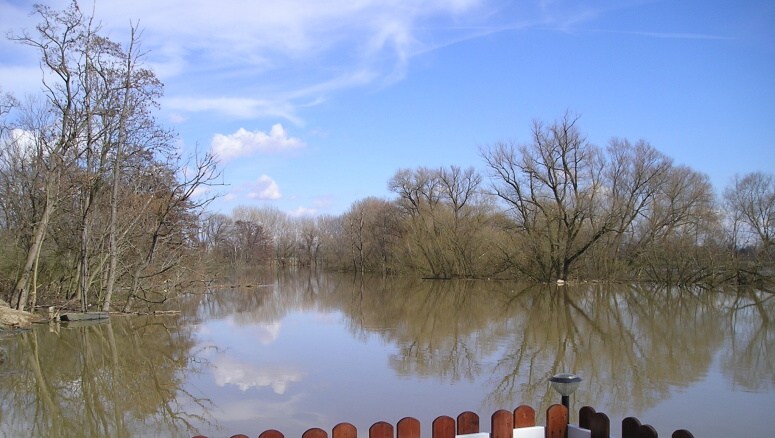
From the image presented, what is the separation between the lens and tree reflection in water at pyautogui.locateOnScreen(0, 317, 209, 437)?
20.8 ft

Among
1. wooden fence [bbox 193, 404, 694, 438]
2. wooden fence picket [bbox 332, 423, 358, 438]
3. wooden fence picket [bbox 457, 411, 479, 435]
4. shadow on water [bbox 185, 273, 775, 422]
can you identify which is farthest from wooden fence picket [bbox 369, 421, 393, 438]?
shadow on water [bbox 185, 273, 775, 422]

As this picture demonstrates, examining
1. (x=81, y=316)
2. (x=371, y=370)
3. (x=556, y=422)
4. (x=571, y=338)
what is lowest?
(x=371, y=370)

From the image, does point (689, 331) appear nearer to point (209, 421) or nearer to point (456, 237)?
point (209, 421)

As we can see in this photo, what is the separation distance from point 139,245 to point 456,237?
88.3 ft

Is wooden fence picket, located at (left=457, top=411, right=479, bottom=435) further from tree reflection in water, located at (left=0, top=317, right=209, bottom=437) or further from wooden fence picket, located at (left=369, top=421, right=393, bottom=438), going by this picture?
tree reflection in water, located at (left=0, top=317, right=209, bottom=437)

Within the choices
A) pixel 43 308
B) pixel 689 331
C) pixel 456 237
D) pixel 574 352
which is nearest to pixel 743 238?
pixel 456 237

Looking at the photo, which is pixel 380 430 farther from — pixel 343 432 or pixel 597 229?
pixel 597 229

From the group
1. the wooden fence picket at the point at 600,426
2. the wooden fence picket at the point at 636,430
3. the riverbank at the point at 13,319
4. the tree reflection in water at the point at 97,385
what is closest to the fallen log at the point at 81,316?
the riverbank at the point at 13,319

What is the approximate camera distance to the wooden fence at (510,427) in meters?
3.11

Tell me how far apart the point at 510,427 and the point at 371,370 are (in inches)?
249

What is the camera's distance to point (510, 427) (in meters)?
3.50

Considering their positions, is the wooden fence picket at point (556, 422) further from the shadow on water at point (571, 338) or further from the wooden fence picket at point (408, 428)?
the shadow on water at point (571, 338)

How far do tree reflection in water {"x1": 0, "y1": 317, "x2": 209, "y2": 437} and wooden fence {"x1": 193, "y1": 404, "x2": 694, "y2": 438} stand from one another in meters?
3.89

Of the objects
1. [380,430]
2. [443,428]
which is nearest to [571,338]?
[443,428]
